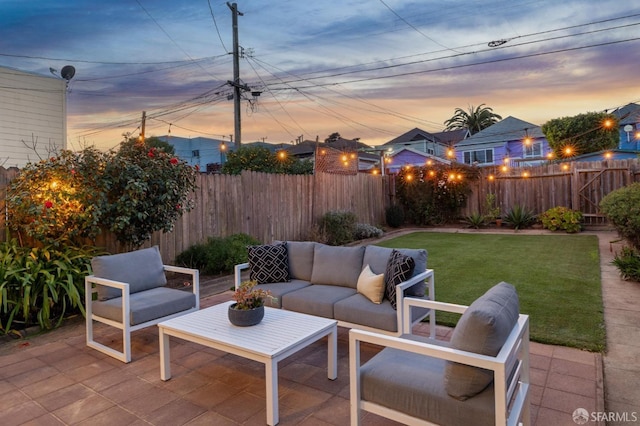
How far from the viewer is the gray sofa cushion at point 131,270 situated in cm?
357

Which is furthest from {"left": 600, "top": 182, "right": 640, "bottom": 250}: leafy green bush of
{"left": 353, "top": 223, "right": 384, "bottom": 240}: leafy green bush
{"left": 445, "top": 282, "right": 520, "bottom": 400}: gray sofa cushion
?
{"left": 353, "top": 223, "right": 384, "bottom": 240}: leafy green bush

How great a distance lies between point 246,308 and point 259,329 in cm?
18

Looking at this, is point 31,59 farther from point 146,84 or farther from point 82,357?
point 82,357

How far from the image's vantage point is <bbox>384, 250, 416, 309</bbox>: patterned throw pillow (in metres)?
3.17

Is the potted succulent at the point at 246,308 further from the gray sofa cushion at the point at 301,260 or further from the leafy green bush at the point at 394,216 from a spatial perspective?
the leafy green bush at the point at 394,216

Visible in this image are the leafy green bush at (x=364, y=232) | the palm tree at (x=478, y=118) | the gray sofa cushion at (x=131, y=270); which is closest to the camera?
the gray sofa cushion at (x=131, y=270)

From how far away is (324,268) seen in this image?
13.1 ft

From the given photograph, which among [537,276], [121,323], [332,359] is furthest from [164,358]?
[537,276]

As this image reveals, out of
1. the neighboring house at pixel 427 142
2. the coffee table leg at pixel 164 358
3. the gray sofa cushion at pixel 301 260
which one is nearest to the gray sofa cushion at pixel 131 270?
the coffee table leg at pixel 164 358

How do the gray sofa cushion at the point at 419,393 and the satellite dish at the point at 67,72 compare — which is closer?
the gray sofa cushion at the point at 419,393

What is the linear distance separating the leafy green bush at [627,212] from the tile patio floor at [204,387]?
259 centimetres

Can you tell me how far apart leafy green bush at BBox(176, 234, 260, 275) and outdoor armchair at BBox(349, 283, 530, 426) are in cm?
444

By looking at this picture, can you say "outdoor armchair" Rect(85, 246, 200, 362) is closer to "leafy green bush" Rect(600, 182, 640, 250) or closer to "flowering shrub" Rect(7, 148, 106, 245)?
"flowering shrub" Rect(7, 148, 106, 245)

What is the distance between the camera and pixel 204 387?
270cm
